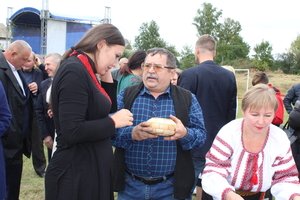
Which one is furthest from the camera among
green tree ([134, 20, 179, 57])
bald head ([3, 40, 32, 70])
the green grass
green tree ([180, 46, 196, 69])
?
green tree ([180, 46, 196, 69])

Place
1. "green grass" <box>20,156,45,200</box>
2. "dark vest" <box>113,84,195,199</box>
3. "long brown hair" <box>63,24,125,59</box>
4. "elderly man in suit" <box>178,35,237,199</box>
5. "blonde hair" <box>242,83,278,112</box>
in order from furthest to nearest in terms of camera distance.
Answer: "green grass" <box>20,156,45,200</box>, "elderly man in suit" <box>178,35,237,199</box>, "dark vest" <box>113,84,195,199</box>, "long brown hair" <box>63,24,125,59</box>, "blonde hair" <box>242,83,278,112</box>

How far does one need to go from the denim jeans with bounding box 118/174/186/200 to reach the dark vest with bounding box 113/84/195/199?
0.19ft

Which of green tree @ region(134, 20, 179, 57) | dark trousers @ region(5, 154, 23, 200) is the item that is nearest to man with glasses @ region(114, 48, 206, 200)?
dark trousers @ region(5, 154, 23, 200)

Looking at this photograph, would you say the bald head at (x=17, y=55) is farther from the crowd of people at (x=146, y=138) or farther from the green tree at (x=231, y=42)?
the green tree at (x=231, y=42)

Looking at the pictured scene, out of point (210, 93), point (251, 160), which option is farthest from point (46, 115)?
point (251, 160)

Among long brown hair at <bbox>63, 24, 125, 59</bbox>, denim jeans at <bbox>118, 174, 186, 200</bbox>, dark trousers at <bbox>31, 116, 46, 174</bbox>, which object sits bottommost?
dark trousers at <bbox>31, 116, 46, 174</bbox>

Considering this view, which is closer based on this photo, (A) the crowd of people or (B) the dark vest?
(A) the crowd of people

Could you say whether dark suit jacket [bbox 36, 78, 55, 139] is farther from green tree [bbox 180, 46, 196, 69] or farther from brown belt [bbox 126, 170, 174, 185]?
green tree [bbox 180, 46, 196, 69]

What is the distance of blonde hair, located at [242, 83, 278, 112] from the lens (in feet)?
6.84

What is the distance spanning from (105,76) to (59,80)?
0.59 metres

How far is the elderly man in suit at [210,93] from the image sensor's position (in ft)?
14.4

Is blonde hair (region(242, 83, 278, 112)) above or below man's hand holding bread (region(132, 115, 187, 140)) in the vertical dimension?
above

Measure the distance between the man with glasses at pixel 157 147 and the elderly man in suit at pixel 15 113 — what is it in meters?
1.71

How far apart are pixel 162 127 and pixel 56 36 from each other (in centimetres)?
2330
